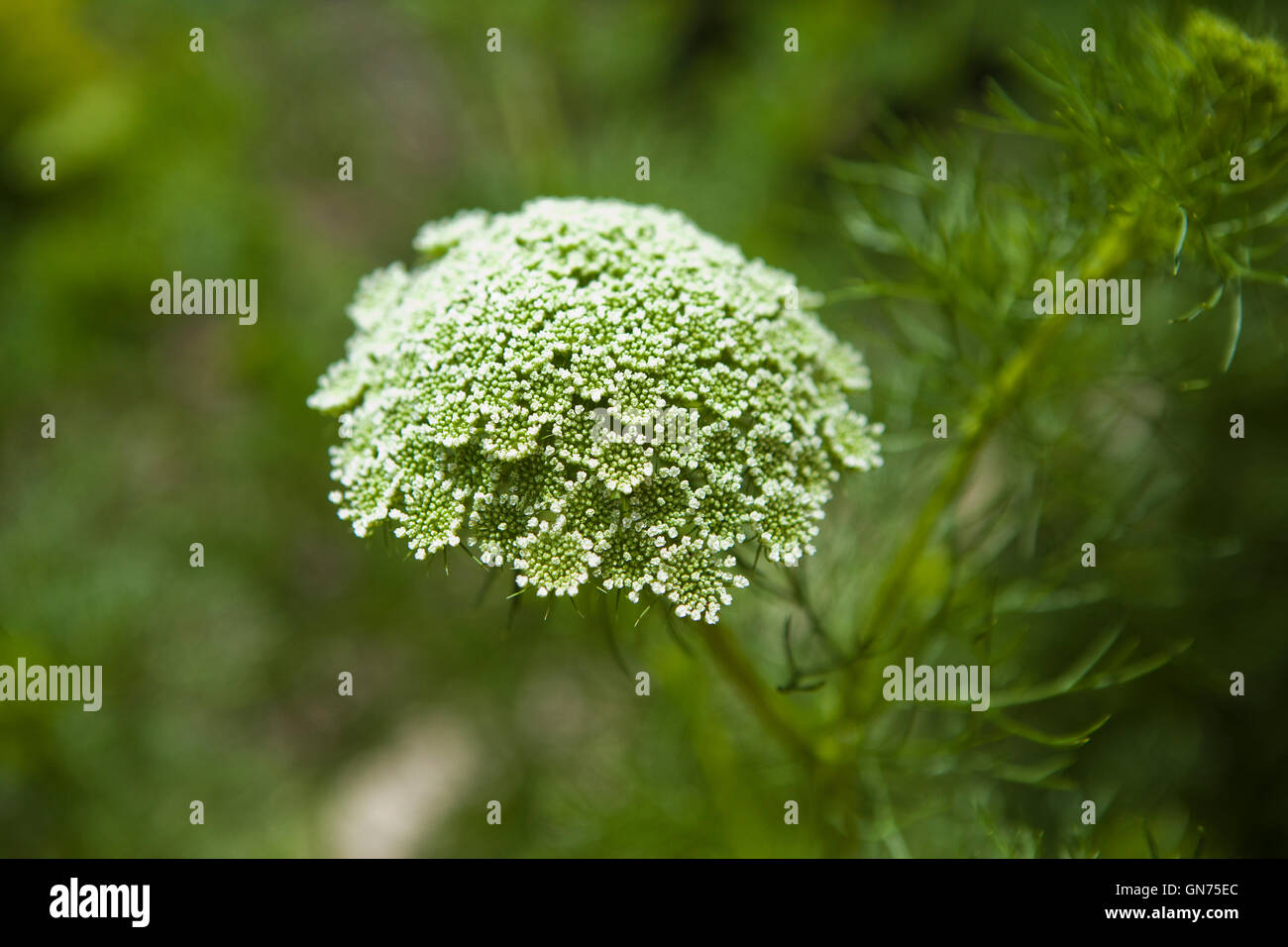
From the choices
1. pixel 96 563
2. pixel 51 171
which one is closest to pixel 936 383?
pixel 96 563

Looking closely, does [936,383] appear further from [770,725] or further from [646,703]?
[646,703]
